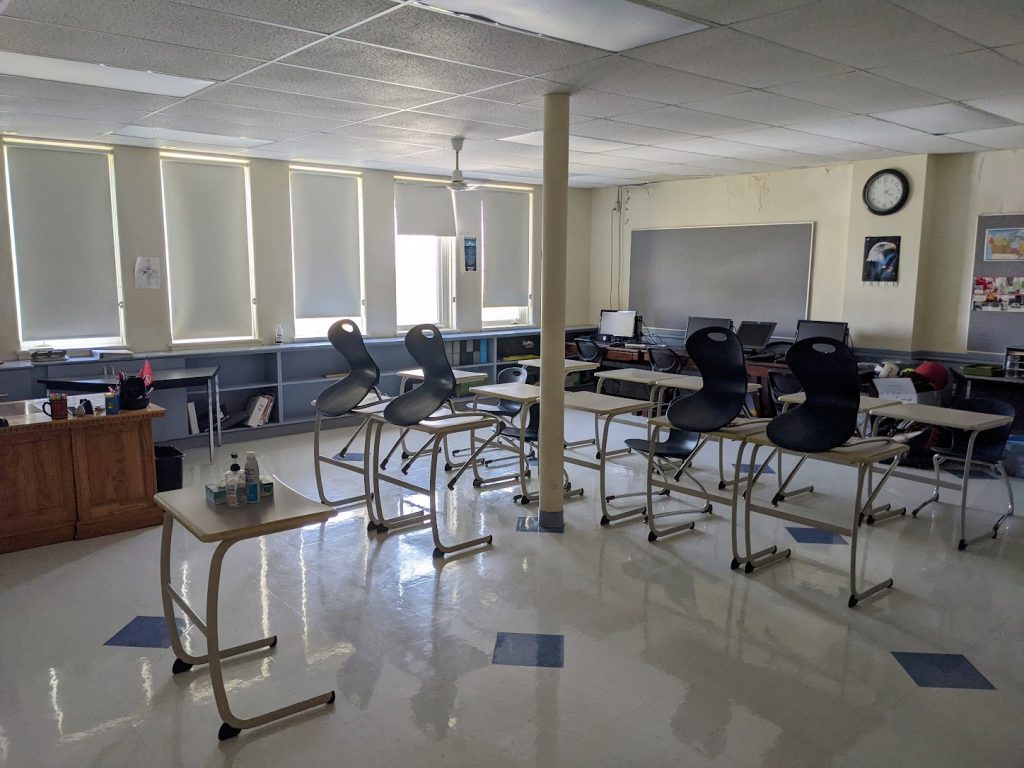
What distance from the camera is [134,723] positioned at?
9.12ft

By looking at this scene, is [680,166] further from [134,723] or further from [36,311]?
[134,723]

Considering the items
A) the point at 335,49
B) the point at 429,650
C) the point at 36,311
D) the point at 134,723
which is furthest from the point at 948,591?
the point at 36,311

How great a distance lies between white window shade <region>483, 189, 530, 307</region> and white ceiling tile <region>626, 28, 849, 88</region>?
544cm

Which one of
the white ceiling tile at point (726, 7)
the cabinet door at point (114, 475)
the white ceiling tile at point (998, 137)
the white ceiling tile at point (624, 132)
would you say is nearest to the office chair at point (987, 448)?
the white ceiling tile at point (998, 137)

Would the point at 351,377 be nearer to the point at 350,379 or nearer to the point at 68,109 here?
the point at 350,379

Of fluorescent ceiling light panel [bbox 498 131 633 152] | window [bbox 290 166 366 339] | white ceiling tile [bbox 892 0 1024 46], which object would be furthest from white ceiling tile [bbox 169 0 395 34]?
window [bbox 290 166 366 339]

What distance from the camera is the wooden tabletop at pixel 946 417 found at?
4410 mm

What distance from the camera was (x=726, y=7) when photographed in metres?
3.09

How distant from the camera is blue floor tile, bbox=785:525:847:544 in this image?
4.77 m

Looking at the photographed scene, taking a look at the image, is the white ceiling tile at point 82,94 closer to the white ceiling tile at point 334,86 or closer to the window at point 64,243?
the white ceiling tile at point 334,86

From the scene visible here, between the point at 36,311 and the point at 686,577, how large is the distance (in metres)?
5.97

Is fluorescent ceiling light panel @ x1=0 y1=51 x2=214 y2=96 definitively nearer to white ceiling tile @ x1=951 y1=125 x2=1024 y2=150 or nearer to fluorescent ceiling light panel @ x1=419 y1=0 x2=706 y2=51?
fluorescent ceiling light panel @ x1=419 y1=0 x2=706 y2=51

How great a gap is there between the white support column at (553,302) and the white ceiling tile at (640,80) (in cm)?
35

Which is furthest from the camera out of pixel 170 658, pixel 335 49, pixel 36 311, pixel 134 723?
pixel 36 311
